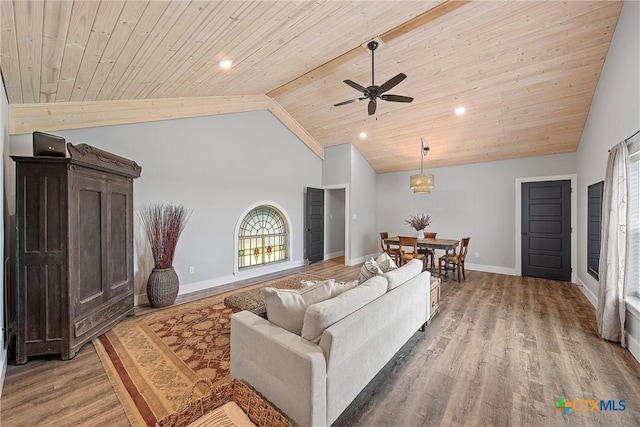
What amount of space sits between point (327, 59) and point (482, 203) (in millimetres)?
4767

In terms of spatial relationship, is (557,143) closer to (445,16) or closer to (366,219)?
(445,16)

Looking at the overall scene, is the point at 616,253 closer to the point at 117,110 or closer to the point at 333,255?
the point at 333,255

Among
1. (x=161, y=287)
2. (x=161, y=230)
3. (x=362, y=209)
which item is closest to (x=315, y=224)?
(x=362, y=209)

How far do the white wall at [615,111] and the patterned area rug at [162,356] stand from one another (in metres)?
3.99

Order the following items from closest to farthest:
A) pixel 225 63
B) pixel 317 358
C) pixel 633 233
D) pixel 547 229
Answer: pixel 317 358 → pixel 633 233 → pixel 225 63 → pixel 547 229

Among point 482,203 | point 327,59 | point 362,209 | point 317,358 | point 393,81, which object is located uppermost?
point 327,59

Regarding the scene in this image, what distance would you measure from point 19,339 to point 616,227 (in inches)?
232

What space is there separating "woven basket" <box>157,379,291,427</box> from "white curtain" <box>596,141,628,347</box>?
3491 millimetres

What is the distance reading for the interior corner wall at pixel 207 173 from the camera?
3.76 meters

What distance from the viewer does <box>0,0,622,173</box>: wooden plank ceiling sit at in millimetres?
2094

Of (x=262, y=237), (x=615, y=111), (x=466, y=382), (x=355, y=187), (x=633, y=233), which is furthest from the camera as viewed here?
(x=355, y=187)

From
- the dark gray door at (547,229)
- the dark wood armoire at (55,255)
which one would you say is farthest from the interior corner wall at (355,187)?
the dark wood armoire at (55,255)

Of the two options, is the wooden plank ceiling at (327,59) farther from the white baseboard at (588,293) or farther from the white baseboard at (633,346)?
the white baseboard at (633,346)

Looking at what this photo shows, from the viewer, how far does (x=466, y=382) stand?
207 centimetres
